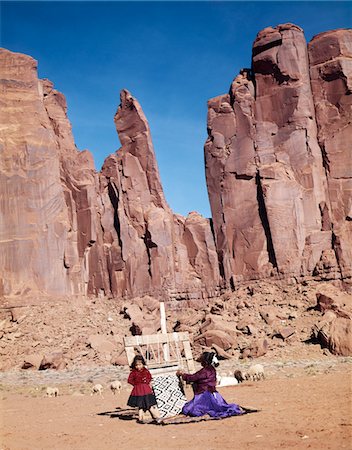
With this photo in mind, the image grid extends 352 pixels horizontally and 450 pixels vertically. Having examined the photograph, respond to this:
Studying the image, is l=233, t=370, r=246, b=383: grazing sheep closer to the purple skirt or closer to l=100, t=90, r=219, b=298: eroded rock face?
the purple skirt

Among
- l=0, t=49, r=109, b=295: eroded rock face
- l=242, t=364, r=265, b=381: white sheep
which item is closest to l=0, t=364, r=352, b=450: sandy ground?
l=242, t=364, r=265, b=381: white sheep

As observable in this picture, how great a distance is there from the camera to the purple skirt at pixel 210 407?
10.8 m

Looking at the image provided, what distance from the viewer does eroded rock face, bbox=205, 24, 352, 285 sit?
36.0 m

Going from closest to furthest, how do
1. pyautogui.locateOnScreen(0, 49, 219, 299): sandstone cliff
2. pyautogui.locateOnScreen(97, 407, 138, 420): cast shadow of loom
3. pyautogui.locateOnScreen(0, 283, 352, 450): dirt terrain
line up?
pyautogui.locateOnScreen(0, 283, 352, 450): dirt terrain
pyautogui.locateOnScreen(97, 407, 138, 420): cast shadow of loom
pyautogui.locateOnScreen(0, 49, 219, 299): sandstone cliff

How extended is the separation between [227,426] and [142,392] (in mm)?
2203

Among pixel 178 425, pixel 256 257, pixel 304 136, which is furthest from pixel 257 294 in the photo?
pixel 178 425

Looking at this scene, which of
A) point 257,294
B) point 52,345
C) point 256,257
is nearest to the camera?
point 52,345

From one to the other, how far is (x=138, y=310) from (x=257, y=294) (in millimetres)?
7867

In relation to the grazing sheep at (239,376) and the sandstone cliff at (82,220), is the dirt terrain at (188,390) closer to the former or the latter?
the grazing sheep at (239,376)

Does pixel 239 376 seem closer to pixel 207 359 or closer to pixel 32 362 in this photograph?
pixel 207 359

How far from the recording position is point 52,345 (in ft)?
108

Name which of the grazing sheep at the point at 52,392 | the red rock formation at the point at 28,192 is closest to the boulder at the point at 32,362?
the red rock formation at the point at 28,192

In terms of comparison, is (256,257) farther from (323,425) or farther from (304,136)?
(323,425)

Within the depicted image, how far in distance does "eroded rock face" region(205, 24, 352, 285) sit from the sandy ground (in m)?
19.7
